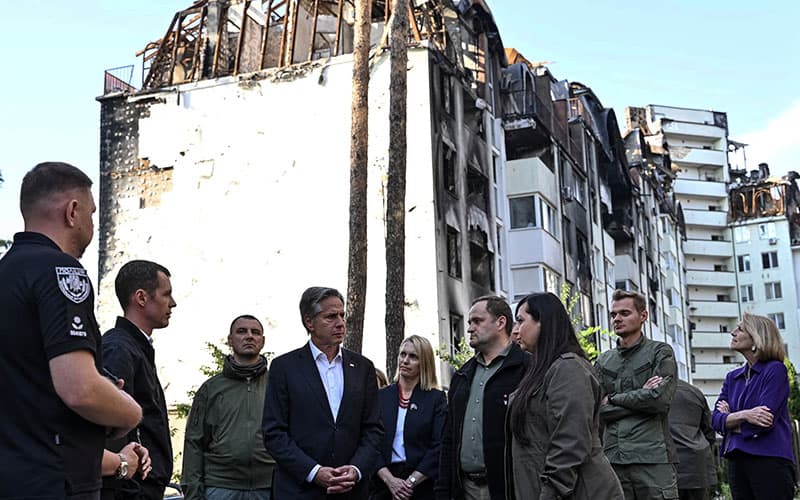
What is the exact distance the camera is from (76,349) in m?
4.03

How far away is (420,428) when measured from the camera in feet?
30.5

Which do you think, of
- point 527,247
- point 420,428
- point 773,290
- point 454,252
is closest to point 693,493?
point 420,428

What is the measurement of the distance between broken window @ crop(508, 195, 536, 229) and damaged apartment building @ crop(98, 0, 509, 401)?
4.80 feet

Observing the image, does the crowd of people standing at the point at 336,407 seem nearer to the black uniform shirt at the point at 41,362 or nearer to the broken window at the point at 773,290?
the black uniform shirt at the point at 41,362

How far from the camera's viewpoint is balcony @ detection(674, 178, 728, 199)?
105562mm

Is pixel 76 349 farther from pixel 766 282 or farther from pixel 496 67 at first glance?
pixel 766 282

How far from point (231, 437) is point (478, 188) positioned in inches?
1152

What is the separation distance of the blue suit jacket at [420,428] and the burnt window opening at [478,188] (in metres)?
26.4

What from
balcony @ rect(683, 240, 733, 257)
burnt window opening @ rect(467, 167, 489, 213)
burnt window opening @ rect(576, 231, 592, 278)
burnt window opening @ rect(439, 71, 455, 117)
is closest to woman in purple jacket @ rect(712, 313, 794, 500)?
burnt window opening @ rect(439, 71, 455, 117)

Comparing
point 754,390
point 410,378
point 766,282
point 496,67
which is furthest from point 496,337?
point 766,282

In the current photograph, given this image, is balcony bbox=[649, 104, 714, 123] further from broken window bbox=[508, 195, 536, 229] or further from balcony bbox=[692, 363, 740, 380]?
broken window bbox=[508, 195, 536, 229]

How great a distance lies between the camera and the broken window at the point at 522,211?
39219mm

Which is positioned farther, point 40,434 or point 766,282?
point 766,282

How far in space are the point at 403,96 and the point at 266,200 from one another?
14856 mm
